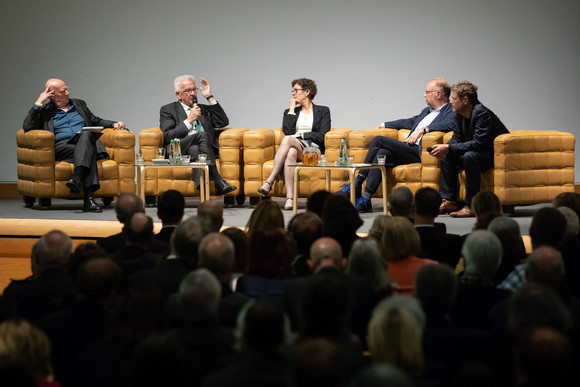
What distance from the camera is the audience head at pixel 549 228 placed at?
10.7ft

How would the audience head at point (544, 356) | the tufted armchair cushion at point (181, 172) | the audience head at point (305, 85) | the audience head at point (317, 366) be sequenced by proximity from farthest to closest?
the audience head at point (305, 85) < the tufted armchair cushion at point (181, 172) < the audience head at point (544, 356) < the audience head at point (317, 366)

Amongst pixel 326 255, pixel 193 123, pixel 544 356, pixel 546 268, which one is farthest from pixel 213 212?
pixel 193 123

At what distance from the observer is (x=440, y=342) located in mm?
2309

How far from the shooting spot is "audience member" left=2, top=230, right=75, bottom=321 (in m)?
2.78

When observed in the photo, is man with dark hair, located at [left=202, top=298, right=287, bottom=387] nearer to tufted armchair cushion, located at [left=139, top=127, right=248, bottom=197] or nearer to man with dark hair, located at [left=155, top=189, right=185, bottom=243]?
man with dark hair, located at [left=155, top=189, right=185, bottom=243]

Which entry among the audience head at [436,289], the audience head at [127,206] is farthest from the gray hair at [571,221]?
the audience head at [127,206]

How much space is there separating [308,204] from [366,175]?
235 cm

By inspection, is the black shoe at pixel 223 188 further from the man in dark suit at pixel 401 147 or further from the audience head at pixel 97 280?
the audience head at pixel 97 280

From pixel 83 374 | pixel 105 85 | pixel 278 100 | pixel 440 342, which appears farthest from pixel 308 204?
pixel 105 85

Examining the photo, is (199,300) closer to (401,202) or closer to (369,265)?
(369,265)

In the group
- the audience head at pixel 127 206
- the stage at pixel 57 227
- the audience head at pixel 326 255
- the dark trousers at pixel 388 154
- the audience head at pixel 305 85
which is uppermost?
the audience head at pixel 305 85

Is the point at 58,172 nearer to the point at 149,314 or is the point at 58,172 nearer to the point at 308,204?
the point at 308,204

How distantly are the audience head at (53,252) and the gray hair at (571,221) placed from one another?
2078mm

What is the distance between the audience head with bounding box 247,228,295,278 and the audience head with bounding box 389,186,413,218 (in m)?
1.32
